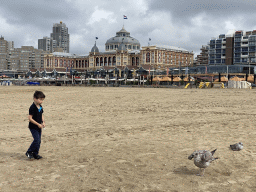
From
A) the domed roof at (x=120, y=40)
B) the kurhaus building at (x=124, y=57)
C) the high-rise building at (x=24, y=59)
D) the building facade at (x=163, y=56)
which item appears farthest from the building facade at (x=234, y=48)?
the high-rise building at (x=24, y=59)

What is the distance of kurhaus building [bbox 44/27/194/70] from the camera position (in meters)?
123

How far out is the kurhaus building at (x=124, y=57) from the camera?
12262cm

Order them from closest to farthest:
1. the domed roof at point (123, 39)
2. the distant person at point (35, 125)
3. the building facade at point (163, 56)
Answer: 1. the distant person at point (35, 125)
2. the building facade at point (163, 56)
3. the domed roof at point (123, 39)

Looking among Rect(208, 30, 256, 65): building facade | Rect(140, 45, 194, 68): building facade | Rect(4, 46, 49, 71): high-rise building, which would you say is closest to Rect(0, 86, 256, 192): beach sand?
Rect(208, 30, 256, 65): building facade

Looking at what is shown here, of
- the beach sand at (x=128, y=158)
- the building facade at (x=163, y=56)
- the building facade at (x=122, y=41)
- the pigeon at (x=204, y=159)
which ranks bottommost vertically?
the beach sand at (x=128, y=158)

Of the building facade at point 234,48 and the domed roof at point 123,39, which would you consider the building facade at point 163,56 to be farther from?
the domed roof at point 123,39

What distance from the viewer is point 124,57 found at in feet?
453

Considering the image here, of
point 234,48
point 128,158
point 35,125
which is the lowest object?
point 128,158

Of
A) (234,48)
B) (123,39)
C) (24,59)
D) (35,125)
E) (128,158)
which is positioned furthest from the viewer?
(24,59)

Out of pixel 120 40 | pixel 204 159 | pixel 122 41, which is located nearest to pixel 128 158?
pixel 204 159

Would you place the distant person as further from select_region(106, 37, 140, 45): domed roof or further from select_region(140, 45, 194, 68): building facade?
select_region(106, 37, 140, 45): domed roof

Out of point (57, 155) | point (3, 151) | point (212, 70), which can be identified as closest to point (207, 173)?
point (57, 155)

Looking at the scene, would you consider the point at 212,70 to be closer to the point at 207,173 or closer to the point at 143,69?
the point at 143,69

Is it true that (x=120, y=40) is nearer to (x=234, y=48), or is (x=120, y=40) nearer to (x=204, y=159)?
(x=234, y=48)
